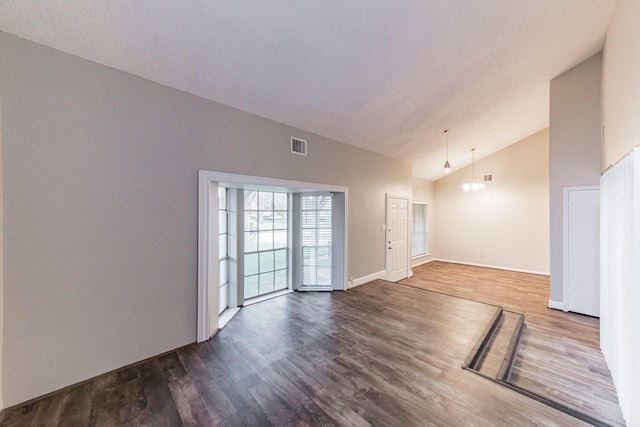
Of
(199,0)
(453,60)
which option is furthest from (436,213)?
(199,0)

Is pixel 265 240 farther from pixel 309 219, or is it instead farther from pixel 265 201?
pixel 309 219

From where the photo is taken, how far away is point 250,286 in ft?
13.6

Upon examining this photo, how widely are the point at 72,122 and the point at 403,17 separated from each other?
10.1 feet

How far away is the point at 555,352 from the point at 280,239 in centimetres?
A: 411

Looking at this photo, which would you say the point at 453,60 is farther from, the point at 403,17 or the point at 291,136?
the point at 291,136

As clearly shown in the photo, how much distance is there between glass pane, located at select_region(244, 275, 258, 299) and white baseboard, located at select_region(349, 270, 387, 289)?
5.98 ft

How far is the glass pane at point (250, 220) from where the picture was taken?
394cm

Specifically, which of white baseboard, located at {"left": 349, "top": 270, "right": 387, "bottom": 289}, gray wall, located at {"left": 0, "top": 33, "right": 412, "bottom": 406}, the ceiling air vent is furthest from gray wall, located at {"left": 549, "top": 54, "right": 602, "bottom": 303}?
gray wall, located at {"left": 0, "top": 33, "right": 412, "bottom": 406}

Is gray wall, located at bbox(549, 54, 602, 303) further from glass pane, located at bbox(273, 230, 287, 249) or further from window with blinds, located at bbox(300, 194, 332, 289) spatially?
glass pane, located at bbox(273, 230, 287, 249)

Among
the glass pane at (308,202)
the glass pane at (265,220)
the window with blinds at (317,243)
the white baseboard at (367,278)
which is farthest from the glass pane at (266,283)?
A: the white baseboard at (367,278)

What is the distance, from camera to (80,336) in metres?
2.07

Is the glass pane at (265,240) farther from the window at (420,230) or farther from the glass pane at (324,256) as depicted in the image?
the window at (420,230)

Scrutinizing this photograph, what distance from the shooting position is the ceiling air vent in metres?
3.73

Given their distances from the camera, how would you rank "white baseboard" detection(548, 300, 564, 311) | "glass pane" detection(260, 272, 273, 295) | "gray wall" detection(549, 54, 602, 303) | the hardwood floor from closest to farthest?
the hardwood floor < "gray wall" detection(549, 54, 602, 303) < "white baseboard" detection(548, 300, 564, 311) < "glass pane" detection(260, 272, 273, 295)
